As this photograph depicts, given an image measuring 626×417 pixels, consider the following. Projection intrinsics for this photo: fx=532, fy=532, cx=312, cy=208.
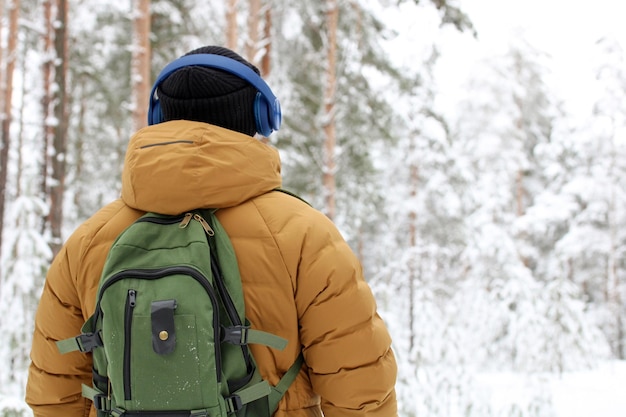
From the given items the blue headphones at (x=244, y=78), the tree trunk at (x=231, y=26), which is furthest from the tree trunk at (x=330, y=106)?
the blue headphones at (x=244, y=78)

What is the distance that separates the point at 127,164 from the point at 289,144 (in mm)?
10838

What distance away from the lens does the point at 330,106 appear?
10336 mm

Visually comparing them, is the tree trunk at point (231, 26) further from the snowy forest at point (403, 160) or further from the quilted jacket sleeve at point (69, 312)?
the quilted jacket sleeve at point (69, 312)

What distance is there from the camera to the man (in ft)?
4.25

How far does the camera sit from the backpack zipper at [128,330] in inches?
47.9

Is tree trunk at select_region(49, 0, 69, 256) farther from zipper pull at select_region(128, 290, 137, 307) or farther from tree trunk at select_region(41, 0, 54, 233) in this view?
zipper pull at select_region(128, 290, 137, 307)

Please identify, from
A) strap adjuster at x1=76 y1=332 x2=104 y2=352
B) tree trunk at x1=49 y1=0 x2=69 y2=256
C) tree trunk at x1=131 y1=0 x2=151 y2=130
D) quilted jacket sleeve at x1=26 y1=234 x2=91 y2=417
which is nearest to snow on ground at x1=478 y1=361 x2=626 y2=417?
quilted jacket sleeve at x1=26 y1=234 x2=91 y2=417

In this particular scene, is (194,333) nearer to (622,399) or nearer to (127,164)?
(127,164)

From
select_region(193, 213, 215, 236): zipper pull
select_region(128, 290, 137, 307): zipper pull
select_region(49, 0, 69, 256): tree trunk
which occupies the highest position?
select_region(49, 0, 69, 256): tree trunk

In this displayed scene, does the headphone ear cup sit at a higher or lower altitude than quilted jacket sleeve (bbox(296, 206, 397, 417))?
higher

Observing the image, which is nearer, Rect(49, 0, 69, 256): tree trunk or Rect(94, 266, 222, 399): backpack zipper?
Rect(94, 266, 222, 399): backpack zipper

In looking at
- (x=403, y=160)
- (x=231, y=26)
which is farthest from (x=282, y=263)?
(x=403, y=160)

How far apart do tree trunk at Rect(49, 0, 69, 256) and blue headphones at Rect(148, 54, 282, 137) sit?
27.1 ft

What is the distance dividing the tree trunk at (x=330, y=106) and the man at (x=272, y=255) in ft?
28.7
